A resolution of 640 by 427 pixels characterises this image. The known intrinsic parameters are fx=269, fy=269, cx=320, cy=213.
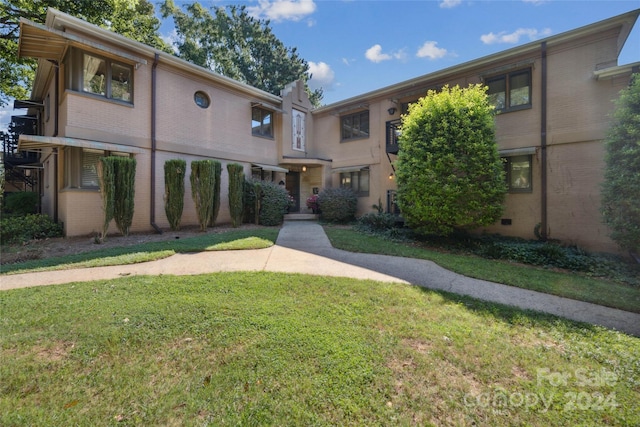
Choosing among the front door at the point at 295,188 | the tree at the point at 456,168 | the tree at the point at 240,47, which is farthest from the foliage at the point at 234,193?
the tree at the point at 240,47

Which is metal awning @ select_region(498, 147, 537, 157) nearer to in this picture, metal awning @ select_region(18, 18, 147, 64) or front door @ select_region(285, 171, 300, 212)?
front door @ select_region(285, 171, 300, 212)

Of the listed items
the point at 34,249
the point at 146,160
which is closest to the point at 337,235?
the point at 146,160

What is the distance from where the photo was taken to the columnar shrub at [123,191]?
7.79 metres

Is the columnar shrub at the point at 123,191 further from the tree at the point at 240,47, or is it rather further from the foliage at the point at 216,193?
the tree at the point at 240,47

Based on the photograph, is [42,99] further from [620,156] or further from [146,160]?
[620,156]

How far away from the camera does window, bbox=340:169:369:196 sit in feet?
44.7

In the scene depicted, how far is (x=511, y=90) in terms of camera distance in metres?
9.33

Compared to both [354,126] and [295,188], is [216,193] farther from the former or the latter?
[354,126]

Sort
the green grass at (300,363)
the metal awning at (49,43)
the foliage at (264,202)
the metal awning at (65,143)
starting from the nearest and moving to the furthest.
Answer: the green grass at (300,363) < the metal awning at (65,143) < the metal awning at (49,43) < the foliage at (264,202)

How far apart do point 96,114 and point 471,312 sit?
11.3m

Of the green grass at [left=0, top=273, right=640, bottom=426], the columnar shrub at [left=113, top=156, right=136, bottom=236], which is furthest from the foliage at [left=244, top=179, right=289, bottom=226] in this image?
the green grass at [left=0, top=273, right=640, bottom=426]

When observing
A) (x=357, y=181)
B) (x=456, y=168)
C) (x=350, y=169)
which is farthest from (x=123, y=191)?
(x=357, y=181)

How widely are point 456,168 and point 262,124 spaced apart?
9735 millimetres

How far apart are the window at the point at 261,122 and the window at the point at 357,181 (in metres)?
4.52
